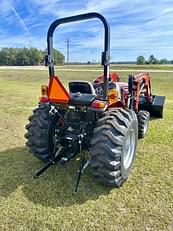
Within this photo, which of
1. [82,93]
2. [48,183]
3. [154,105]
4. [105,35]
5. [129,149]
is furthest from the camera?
[154,105]

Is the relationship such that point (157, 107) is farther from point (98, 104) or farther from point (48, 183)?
point (48, 183)

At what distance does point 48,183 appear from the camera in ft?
10.7

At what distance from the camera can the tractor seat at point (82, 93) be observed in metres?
3.25

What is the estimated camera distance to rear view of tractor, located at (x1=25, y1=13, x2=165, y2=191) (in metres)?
2.93

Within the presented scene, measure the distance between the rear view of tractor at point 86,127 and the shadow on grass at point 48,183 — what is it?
16 cm

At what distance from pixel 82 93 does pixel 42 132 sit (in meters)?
0.83

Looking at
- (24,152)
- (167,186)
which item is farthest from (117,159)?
(24,152)

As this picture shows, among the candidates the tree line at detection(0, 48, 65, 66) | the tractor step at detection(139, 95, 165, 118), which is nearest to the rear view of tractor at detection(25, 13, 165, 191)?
the tractor step at detection(139, 95, 165, 118)

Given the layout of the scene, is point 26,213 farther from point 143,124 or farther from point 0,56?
point 0,56

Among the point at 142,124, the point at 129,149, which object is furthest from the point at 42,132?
the point at 142,124

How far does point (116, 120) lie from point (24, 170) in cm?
166

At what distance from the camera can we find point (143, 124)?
5.07 metres

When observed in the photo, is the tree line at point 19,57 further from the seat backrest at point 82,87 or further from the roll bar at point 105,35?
the roll bar at point 105,35

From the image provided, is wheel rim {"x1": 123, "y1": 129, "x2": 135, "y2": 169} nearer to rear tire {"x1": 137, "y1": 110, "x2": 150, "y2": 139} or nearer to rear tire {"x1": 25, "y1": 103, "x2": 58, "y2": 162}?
rear tire {"x1": 25, "y1": 103, "x2": 58, "y2": 162}
